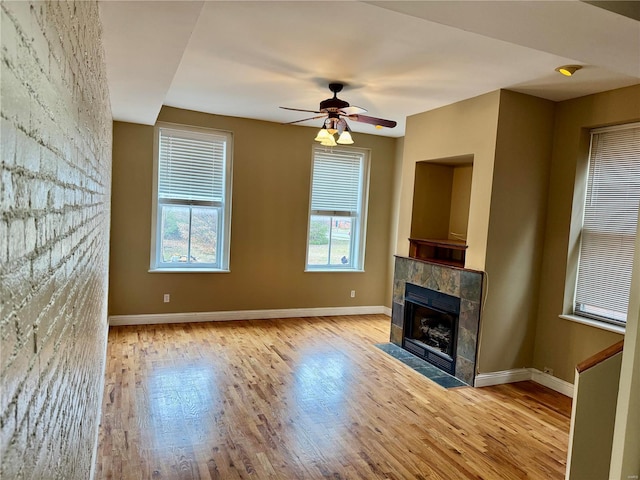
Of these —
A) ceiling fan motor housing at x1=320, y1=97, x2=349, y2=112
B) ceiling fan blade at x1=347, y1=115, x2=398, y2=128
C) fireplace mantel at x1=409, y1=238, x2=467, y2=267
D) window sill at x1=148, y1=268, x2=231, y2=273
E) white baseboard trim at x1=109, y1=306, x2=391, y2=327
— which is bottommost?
white baseboard trim at x1=109, y1=306, x2=391, y2=327

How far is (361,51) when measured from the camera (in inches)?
121

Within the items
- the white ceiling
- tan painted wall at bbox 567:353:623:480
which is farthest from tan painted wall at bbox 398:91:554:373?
tan painted wall at bbox 567:353:623:480

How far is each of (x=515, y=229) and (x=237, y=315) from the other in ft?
12.1

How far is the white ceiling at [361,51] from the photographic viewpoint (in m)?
2.03

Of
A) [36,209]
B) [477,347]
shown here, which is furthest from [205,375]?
[36,209]

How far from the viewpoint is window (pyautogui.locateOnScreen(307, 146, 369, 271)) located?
624cm

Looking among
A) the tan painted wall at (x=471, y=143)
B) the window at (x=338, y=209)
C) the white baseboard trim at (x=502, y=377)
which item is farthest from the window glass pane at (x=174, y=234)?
the white baseboard trim at (x=502, y=377)

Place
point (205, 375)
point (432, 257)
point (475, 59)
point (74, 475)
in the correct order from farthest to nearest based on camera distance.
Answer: point (432, 257) → point (205, 375) → point (475, 59) → point (74, 475)

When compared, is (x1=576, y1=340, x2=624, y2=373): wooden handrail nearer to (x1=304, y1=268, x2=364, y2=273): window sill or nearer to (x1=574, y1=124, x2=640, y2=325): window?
(x1=574, y1=124, x2=640, y2=325): window

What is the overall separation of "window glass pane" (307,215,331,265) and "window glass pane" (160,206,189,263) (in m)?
1.75

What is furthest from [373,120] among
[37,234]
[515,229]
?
[37,234]

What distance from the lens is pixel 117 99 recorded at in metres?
3.87

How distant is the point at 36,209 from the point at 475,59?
3232 millimetres

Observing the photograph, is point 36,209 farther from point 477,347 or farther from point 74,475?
point 477,347
